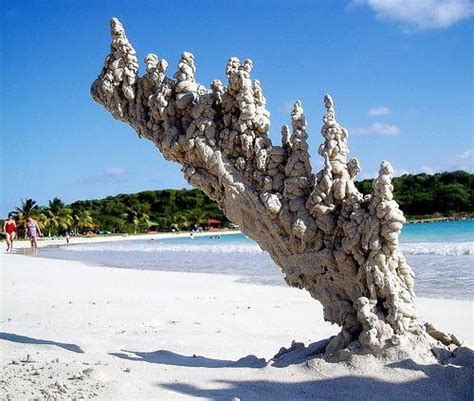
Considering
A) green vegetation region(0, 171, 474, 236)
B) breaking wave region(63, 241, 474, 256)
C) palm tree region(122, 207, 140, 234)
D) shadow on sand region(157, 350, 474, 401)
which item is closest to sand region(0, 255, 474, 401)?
shadow on sand region(157, 350, 474, 401)

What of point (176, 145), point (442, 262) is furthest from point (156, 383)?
point (442, 262)

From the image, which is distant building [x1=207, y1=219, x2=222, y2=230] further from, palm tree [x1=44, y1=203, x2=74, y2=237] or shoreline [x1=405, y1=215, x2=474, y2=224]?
shoreline [x1=405, y1=215, x2=474, y2=224]

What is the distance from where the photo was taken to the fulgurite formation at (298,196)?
14.3 feet

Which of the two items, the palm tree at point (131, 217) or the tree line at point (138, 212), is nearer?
the tree line at point (138, 212)

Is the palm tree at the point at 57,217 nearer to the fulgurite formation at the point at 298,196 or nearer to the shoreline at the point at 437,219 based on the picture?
the shoreline at the point at 437,219

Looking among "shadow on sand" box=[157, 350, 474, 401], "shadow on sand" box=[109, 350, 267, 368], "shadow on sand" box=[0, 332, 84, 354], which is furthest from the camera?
"shadow on sand" box=[0, 332, 84, 354]

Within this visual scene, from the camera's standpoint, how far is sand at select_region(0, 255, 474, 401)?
4.09 meters

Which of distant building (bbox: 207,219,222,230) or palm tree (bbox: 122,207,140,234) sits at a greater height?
palm tree (bbox: 122,207,140,234)

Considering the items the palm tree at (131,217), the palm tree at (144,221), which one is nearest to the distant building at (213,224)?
the palm tree at (144,221)

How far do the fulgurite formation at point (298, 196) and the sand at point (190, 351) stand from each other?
1.11ft

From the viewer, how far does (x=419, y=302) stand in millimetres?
9414

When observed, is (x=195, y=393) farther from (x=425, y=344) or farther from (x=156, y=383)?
(x=425, y=344)

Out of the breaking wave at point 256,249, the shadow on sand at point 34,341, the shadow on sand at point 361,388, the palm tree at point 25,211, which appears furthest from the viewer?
the palm tree at point 25,211

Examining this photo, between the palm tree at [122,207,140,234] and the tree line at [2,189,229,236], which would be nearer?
the tree line at [2,189,229,236]
